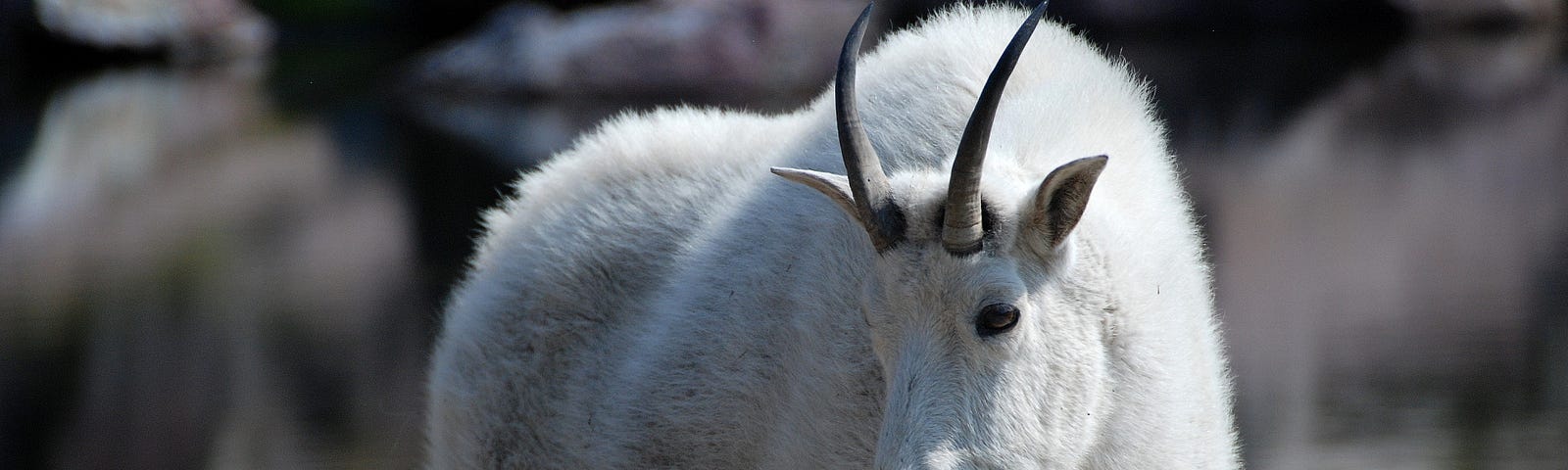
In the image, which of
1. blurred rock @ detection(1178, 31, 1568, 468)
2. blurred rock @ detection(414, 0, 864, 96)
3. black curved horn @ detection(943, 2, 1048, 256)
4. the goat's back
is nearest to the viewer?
black curved horn @ detection(943, 2, 1048, 256)

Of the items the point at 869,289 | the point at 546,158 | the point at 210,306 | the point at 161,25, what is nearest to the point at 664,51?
the point at 546,158

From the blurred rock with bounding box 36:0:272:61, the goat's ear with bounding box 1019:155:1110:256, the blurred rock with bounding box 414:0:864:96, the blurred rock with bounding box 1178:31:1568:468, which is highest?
the goat's ear with bounding box 1019:155:1110:256

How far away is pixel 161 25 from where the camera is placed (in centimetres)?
2617

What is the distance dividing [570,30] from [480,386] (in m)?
16.6

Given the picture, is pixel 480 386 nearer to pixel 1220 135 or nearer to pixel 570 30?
pixel 1220 135

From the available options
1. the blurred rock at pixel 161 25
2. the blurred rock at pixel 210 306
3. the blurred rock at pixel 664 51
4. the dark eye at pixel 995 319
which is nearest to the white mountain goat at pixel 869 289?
the dark eye at pixel 995 319

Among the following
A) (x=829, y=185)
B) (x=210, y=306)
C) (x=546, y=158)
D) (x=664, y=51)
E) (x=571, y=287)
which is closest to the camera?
(x=829, y=185)

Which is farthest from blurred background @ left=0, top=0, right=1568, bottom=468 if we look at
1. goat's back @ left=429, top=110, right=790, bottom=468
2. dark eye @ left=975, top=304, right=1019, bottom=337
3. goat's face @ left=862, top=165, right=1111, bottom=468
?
dark eye @ left=975, top=304, right=1019, bottom=337

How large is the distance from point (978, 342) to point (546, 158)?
1094 cm

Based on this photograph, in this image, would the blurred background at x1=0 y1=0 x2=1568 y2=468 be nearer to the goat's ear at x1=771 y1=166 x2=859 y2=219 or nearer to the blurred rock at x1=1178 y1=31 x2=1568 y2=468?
the blurred rock at x1=1178 y1=31 x2=1568 y2=468

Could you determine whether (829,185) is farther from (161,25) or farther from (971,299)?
(161,25)

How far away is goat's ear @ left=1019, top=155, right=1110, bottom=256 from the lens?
2545 millimetres

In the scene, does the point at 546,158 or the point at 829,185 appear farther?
the point at 546,158

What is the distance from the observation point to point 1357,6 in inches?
875
